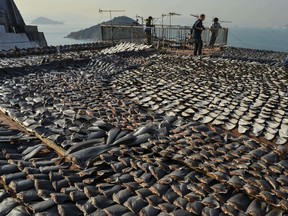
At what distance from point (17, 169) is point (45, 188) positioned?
0.83m

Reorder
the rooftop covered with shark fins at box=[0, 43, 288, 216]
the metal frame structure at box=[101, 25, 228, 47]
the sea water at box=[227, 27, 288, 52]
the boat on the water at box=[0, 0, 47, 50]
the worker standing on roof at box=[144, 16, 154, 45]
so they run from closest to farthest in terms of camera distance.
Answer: the rooftop covered with shark fins at box=[0, 43, 288, 216], the worker standing on roof at box=[144, 16, 154, 45], the metal frame structure at box=[101, 25, 228, 47], the boat on the water at box=[0, 0, 47, 50], the sea water at box=[227, 27, 288, 52]

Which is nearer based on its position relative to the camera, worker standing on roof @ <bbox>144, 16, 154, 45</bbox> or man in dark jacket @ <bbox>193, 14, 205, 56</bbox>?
man in dark jacket @ <bbox>193, 14, 205, 56</bbox>

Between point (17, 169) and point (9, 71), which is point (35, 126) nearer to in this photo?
point (17, 169)

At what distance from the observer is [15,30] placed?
30.1 metres

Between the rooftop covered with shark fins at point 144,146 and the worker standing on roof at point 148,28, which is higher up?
the worker standing on roof at point 148,28

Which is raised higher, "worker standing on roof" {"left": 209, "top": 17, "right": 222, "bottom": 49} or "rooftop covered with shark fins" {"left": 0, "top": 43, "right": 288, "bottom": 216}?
"worker standing on roof" {"left": 209, "top": 17, "right": 222, "bottom": 49}

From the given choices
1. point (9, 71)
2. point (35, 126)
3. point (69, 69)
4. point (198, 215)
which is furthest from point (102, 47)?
point (198, 215)

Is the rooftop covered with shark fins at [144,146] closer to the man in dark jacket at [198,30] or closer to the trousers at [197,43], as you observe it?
the man in dark jacket at [198,30]

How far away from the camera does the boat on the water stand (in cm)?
2742

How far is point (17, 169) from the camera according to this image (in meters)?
4.62

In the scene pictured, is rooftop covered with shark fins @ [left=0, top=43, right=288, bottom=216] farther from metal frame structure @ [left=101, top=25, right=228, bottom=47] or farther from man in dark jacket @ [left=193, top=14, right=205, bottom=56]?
metal frame structure @ [left=101, top=25, right=228, bottom=47]

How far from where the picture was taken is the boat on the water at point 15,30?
27.4 m

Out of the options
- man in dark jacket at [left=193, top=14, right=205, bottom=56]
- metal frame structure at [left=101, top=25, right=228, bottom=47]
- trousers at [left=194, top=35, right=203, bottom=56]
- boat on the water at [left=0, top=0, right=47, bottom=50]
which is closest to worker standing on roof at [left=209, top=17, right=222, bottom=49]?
metal frame structure at [left=101, top=25, right=228, bottom=47]

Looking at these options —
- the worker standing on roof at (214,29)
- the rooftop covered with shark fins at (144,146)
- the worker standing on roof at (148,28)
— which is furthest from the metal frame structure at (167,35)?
the rooftop covered with shark fins at (144,146)
